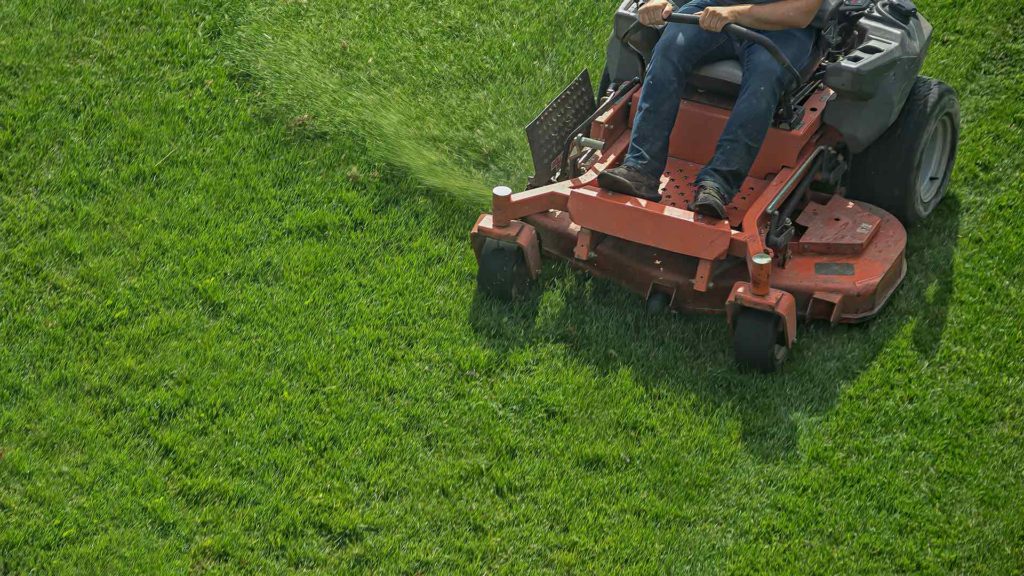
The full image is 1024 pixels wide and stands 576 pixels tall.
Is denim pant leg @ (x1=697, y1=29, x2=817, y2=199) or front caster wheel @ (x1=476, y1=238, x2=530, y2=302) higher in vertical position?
denim pant leg @ (x1=697, y1=29, x2=817, y2=199)

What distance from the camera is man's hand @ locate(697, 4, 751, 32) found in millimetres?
6172

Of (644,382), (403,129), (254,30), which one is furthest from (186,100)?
(644,382)

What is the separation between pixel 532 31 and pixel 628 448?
12.6 ft

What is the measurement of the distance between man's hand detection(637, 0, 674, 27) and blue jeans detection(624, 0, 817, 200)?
10cm

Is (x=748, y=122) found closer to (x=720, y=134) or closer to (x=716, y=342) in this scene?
(x=720, y=134)

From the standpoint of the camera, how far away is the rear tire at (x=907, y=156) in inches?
264

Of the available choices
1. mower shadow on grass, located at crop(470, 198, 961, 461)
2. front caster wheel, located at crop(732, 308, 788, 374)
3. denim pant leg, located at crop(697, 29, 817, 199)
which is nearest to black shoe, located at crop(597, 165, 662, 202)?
denim pant leg, located at crop(697, 29, 817, 199)

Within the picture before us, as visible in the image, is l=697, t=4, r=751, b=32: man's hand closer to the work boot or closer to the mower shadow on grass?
the work boot

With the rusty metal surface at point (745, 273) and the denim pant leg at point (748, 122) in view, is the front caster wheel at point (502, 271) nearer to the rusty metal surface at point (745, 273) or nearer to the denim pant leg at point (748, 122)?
the rusty metal surface at point (745, 273)

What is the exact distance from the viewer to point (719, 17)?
6176 millimetres

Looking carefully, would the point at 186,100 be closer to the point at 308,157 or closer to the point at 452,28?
the point at 308,157

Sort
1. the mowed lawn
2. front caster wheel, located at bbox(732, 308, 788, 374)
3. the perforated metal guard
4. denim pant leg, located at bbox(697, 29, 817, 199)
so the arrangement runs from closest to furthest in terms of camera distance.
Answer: the mowed lawn < front caster wheel, located at bbox(732, 308, 788, 374) < denim pant leg, located at bbox(697, 29, 817, 199) < the perforated metal guard

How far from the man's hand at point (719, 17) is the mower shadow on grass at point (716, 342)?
1.38 m

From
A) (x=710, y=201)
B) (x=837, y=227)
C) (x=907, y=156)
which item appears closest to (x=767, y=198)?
(x=710, y=201)
